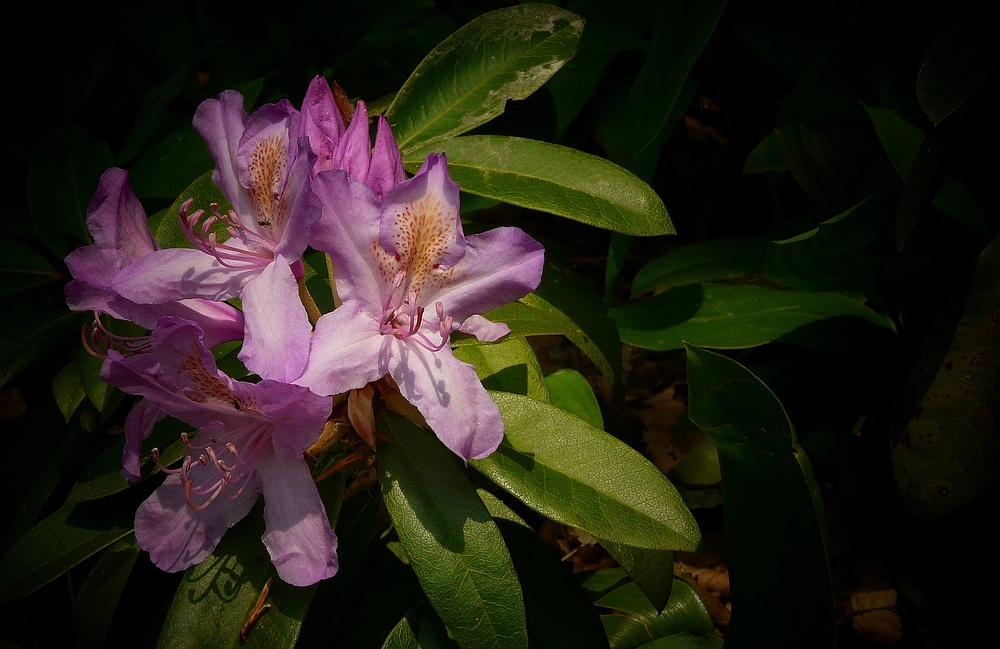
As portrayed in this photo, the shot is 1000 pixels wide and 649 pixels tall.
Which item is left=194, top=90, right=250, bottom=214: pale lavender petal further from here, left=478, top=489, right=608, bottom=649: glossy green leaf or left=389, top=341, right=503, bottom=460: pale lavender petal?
left=478, top=489, right=608, bottom=649: glossy green leaf

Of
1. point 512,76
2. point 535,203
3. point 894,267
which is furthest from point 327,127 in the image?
point 894,267

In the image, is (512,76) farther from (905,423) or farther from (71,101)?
(71,101)

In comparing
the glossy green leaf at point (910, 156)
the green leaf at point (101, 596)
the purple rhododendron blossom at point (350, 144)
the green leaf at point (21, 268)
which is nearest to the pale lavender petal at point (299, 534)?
the purple rhododendron blossom at point (350, 144)

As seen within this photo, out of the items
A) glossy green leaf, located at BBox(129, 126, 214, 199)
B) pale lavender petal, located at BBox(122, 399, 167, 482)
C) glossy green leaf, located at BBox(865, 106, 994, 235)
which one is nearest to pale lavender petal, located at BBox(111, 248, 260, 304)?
pale lavender petal, located at BBox(122, 399, 167, 482)

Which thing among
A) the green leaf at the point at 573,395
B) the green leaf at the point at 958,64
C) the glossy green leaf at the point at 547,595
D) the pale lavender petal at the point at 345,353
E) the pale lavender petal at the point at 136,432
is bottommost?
the glossy green leaf at the point at 547,595

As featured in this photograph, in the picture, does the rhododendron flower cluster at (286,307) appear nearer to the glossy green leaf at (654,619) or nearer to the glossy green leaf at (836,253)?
the glossy green leaf at (654,619)

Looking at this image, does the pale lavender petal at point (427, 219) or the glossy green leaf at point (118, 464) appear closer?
the pale lavender petal at point (427, 219)

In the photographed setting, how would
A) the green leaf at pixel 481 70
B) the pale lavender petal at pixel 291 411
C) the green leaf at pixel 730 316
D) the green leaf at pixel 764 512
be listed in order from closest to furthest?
the pale lavender petal at pixel 291 411 < the green leaf at pixel 764 512 < the green leaf at pixel 481 70 < the green leaf at pixel 730 316
